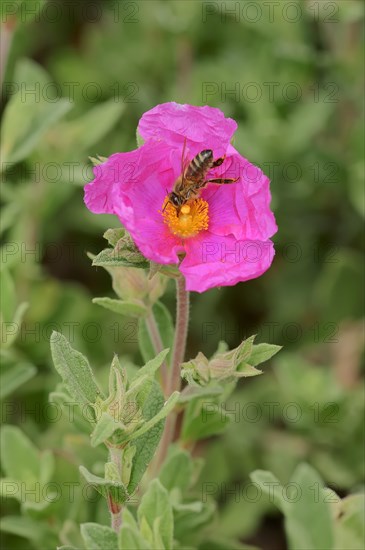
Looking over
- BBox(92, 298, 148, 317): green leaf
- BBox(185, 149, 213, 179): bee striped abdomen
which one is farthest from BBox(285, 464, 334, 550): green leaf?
BBox(185, 149, 213, 179): bee striped abdomen

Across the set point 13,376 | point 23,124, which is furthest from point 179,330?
point 23,124

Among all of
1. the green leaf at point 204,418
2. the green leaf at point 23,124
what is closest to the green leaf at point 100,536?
the green leaf at point 204,418

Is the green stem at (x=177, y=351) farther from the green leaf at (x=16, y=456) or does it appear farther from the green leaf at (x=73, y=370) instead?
the green leaf at (x=16, y=456)

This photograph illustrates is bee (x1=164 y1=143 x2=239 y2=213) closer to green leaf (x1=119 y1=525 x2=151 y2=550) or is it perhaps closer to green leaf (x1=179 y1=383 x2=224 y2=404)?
green leaf (x1=179 y1=383 x2=224 y2=404)

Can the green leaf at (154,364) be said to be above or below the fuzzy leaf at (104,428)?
above

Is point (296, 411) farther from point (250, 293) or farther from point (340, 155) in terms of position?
point (340, 155)

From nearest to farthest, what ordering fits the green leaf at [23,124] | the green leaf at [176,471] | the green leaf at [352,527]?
1. the green leaf at [352,527]
2. the green leaf at [176,471]
3. the green leaf at [23,124]
